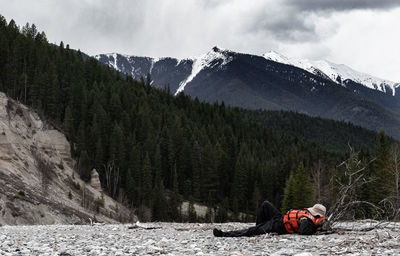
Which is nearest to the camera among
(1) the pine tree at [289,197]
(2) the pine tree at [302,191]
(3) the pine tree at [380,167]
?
(3) the pine tree at [380,167]

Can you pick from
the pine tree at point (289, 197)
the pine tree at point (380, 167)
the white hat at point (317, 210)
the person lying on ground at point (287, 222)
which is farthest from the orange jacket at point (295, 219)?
the pine tree at point (289, 197)

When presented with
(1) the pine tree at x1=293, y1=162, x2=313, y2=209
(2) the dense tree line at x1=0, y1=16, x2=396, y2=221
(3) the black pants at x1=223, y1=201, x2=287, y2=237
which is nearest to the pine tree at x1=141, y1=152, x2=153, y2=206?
(2) the dense tree line at x1=0, y1=16, x2=396, y2=221

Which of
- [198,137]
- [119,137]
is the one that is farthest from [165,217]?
[198,137]

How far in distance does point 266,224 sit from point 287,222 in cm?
81

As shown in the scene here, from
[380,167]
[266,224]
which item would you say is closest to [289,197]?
[380,167]

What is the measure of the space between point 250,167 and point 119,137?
122 feet

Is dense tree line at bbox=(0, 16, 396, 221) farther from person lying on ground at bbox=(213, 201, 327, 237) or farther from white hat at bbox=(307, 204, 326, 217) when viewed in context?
white hat at bbox=(307, 204, 326, 217)

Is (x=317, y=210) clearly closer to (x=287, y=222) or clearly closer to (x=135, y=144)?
(x=287, y=222)

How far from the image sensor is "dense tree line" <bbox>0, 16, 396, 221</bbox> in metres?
89.0

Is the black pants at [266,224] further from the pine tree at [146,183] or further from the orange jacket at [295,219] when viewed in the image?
the pine tree at [146,183]

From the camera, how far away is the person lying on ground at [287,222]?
13.0 m

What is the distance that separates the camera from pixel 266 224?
1405cm

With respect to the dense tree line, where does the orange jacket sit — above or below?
below

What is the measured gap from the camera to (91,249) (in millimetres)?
10172
